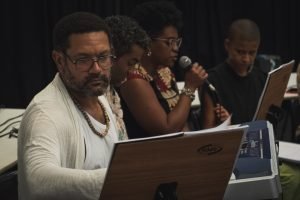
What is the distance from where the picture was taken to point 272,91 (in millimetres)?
2203

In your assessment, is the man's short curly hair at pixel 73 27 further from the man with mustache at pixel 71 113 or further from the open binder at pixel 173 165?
the open binder at pixel 173 165

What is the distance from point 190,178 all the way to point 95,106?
544mm

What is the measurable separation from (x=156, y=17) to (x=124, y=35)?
0.39m

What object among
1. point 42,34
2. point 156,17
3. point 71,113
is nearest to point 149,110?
point 156,17

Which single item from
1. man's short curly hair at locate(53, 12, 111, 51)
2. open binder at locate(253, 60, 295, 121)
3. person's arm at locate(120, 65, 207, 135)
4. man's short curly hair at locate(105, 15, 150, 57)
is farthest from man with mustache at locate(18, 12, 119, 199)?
open binder at locate(253, 60, 295, 121)

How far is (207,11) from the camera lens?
511cm

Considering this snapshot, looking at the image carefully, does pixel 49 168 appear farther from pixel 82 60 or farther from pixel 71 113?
pixel 82 60

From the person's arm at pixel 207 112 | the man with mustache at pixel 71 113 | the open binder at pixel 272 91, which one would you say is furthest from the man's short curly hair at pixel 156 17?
the man with mustache at pixel 71 113

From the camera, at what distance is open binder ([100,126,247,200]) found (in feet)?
4.01

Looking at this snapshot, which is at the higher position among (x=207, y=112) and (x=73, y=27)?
(x=73, y=27)

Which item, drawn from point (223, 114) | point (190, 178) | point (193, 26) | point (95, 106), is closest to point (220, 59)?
point (193, 26)

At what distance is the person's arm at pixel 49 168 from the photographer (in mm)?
1350

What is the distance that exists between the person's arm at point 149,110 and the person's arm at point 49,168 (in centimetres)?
70

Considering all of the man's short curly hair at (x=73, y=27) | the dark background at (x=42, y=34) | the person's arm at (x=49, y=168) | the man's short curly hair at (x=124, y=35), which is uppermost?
the man's short curly hair at (x=73, y=27)
